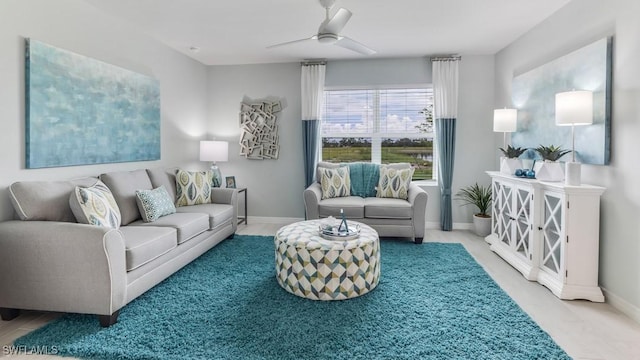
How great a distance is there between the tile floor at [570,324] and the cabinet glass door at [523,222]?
0.31 metres

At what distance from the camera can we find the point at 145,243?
8.71ft

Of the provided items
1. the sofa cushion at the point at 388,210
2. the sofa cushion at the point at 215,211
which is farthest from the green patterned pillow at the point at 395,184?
the sofa cushion at the point at 215,211

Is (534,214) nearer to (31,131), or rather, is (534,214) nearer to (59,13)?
(31,131)

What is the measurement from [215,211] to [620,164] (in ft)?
12.1

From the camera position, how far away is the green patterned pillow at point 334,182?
475cm

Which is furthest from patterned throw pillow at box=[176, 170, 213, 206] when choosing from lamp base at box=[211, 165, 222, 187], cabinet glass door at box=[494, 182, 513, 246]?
cabinet glass door at box=[494, 182, 513, 246]

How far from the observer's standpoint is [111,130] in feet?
11.6

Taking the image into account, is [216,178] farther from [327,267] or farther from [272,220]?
[327,267]

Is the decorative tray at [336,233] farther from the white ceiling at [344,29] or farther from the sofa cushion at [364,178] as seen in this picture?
the white ceiling at [344,29]

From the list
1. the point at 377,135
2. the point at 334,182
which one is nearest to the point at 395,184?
the point at 334,182

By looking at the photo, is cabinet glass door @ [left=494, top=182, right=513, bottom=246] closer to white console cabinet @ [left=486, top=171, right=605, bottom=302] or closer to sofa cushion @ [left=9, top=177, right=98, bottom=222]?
A: white console cabinet @ [left=486, top=171, right=605, bottom=302]

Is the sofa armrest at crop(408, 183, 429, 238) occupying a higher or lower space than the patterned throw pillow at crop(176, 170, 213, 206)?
lower

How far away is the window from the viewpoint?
5.27 metres

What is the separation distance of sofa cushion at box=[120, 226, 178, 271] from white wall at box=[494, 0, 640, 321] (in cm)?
352
